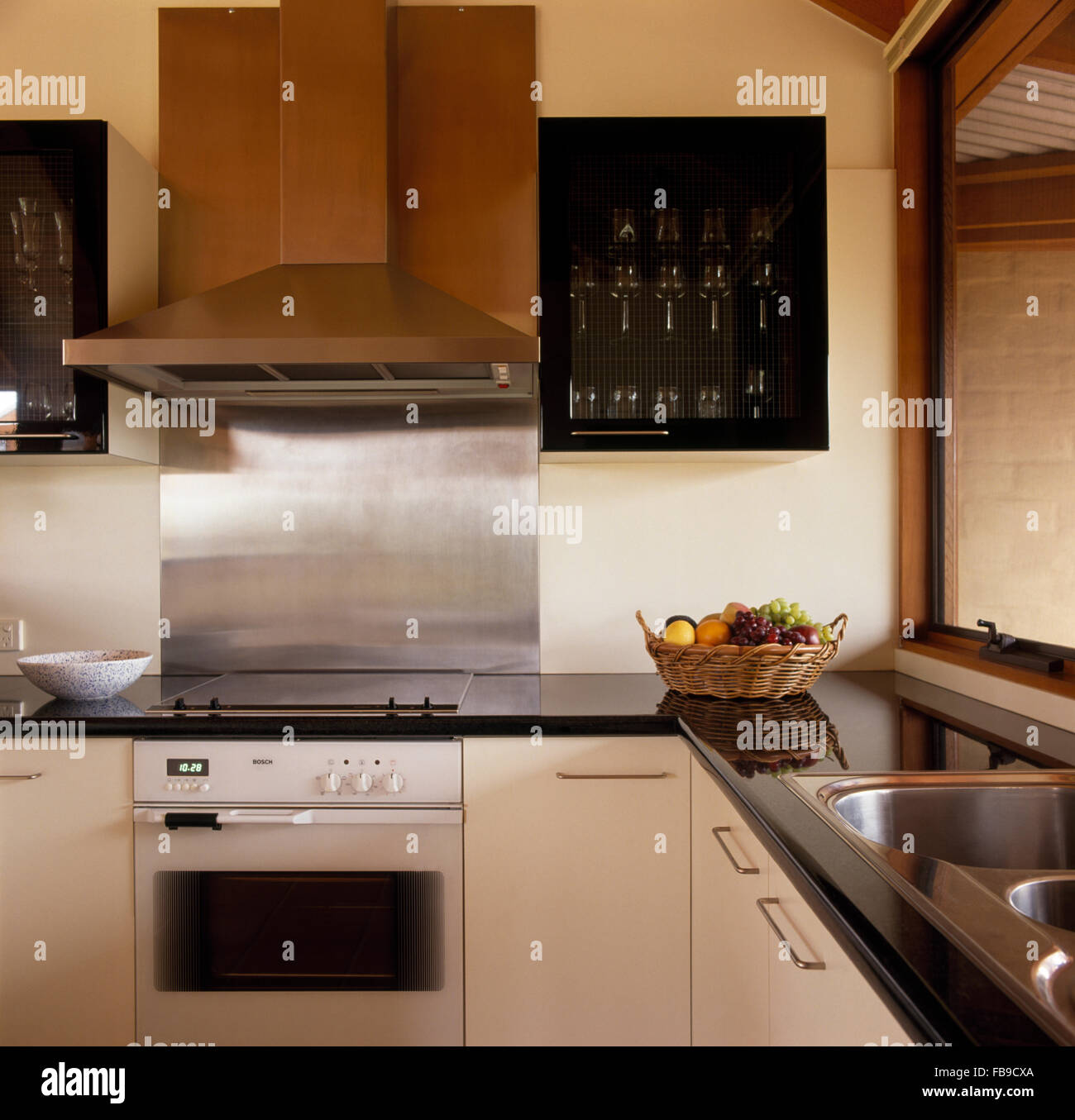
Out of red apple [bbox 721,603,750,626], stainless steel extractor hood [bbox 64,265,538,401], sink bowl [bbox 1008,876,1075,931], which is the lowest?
sink bowl [bbox 1008,876,1075,931]

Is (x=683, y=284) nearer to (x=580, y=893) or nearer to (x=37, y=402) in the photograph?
(x=580, y=893)

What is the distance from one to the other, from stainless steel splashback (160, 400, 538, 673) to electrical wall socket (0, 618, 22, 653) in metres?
0.40

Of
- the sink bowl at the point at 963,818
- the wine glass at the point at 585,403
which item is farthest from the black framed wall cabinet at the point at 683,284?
the sink bowl at the point at 963,818

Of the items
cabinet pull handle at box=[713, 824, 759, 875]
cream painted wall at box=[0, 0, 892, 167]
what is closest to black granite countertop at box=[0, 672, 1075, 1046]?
cabinet pull handle at box=[713, 824, 759, 875]

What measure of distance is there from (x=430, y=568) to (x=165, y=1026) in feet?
3.94

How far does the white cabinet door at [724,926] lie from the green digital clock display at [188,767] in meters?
1.00

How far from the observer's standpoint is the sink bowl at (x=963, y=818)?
1.12 m

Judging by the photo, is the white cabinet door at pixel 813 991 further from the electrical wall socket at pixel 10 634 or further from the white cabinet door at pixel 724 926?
the electrical wall socket at pixel 10 634

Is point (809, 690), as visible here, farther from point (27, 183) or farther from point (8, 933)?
point (27, 183)

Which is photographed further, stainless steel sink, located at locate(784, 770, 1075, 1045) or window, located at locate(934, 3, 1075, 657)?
window, located at locate(934, 3, 1075, 657)

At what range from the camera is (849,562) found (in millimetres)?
2227

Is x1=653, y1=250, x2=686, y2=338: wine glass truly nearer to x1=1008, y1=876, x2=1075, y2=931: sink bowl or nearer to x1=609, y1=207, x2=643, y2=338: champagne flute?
x1=609, y1=207, x2=643, y2=338: champagne flute

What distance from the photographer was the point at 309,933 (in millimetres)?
1611

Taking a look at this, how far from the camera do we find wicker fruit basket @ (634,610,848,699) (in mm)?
1672
